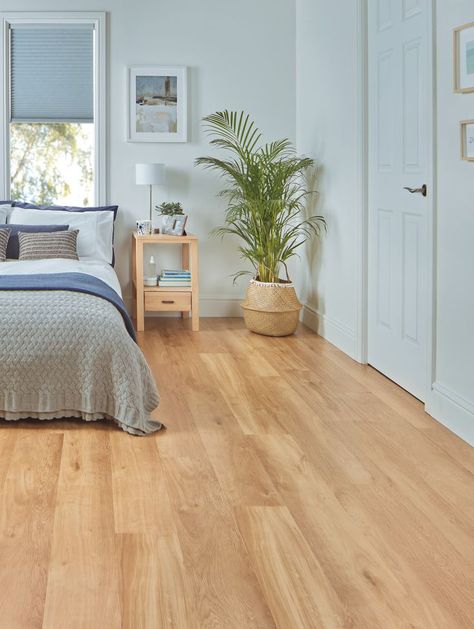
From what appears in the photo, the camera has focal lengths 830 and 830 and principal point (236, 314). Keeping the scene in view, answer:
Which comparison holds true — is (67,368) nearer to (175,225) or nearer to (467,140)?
(467,140)

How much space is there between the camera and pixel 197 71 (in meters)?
6.58

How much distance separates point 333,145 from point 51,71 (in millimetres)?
2417

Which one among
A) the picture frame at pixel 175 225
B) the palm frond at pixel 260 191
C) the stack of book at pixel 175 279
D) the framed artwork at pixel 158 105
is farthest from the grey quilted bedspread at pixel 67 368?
the framed artwork at pixel 158 105

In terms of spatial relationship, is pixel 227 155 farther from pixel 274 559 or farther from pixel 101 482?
pixel 274 559

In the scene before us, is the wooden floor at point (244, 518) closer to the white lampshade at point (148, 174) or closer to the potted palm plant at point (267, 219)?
the potted palm plant at point (267, 219)

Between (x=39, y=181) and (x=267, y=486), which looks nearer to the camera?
(x=267, y=486)

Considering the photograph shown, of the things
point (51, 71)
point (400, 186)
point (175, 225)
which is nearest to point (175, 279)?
point (175, 225)

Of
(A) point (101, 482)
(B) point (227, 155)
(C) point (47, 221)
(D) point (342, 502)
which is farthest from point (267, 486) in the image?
(B) point (227, 155)

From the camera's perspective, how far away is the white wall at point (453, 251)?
3379mm

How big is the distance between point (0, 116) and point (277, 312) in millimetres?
2682

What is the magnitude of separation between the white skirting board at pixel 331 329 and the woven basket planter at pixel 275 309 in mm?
192

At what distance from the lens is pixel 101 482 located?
2.95m

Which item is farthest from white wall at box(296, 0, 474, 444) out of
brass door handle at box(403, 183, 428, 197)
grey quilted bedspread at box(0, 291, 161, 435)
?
grey quilted bedspread at box(0, 291, 161, 435)

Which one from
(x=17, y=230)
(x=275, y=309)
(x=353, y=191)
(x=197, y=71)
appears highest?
(x=197, y=71)
